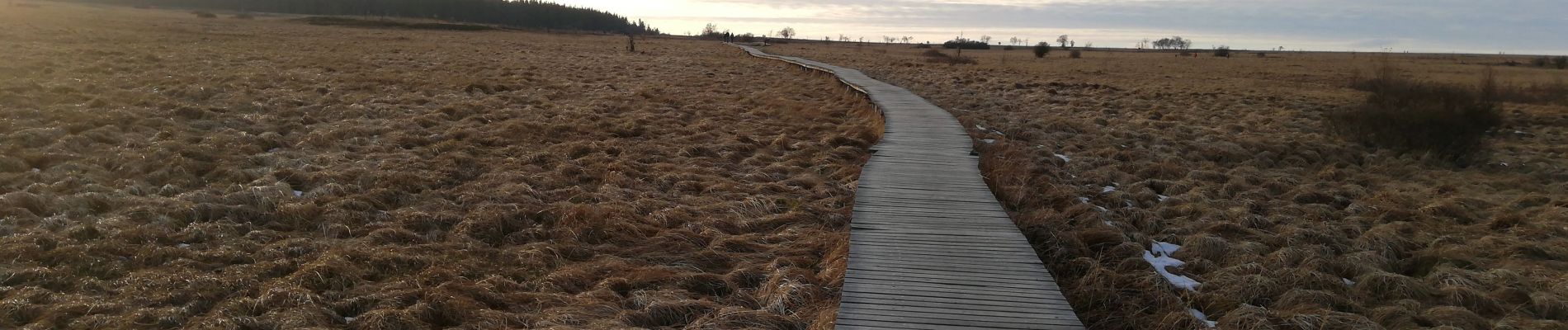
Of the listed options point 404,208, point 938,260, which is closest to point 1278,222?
point 938,260

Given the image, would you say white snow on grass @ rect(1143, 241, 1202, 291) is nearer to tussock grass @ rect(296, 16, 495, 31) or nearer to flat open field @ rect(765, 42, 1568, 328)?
flat open field @ rect(765, 42, 1568, 328)

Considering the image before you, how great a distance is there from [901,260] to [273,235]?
217 inches

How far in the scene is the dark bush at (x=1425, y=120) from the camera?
1282 cm

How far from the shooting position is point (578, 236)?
6.93 metres

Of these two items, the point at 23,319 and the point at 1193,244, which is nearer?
the point at 23,319

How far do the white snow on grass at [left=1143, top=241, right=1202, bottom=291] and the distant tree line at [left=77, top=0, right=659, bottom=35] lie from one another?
117409 millimetres

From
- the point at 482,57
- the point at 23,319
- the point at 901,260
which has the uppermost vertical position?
the point at 482,57

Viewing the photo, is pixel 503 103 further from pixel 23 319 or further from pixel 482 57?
pixel 482 57

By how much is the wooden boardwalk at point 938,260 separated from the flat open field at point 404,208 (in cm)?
40

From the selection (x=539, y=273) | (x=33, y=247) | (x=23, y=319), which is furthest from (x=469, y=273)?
(x=33, y=247)

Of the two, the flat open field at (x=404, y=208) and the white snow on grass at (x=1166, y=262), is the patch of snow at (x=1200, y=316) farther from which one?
the flat open field at (x=404, y=208)

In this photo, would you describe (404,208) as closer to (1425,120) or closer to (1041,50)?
(1425,120)

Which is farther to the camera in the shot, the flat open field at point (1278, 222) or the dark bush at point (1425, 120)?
the dark bush at point (1425, 120)

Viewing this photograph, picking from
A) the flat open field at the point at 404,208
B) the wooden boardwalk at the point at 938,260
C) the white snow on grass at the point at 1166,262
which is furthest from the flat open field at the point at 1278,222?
the flat open field at the point at 404,208
